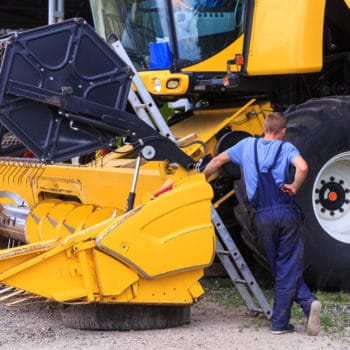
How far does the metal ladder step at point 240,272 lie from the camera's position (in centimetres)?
466

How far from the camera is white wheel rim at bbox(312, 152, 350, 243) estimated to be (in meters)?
5.48

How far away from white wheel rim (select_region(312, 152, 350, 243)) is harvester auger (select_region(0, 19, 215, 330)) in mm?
1230

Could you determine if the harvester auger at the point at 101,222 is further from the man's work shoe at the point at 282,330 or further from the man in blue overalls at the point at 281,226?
the man's work shoe at the point at 282,330

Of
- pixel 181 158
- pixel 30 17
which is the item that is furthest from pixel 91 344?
pixel 30 17

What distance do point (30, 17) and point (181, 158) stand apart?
39.8 feet

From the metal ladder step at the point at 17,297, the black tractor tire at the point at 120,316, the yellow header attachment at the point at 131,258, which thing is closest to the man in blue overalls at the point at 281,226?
the yellow header attachment at the point at 131,258

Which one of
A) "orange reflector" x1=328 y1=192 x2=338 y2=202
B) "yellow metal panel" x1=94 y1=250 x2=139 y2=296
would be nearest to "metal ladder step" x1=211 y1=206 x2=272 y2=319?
"yellow metal panel" x1=94 y1=250 x2=139 y2=296

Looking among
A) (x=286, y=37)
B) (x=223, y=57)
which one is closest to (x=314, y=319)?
(x=286, y=37)

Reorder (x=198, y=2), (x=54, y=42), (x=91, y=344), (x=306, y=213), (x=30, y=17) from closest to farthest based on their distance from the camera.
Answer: (x=91, y=344)
(x=54, y=42)
(x=306, y=213)
(x=198, y=2)
(x=30, y=17)

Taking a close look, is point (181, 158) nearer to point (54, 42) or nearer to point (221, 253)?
point (221, 253)

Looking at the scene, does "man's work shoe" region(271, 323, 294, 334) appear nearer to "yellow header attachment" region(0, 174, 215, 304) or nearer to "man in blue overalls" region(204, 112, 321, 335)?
"man in blue overalls" region(204, 112, 321, 335)

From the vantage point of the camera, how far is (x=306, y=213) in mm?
5277

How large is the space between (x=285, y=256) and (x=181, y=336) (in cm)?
78

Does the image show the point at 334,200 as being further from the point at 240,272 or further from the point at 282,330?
the point at 282,330
